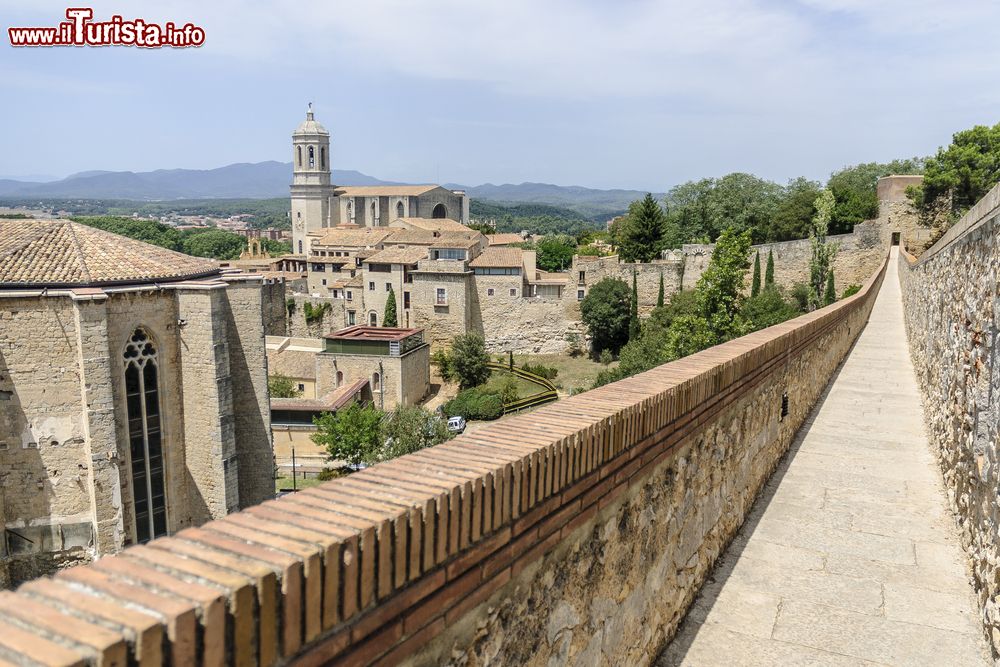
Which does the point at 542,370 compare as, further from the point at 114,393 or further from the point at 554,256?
the point at 114,393

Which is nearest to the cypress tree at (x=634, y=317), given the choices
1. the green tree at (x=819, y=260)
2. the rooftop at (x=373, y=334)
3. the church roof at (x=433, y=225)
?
the green tree at (x=819, y=260)

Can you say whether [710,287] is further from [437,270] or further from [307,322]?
[307,322]

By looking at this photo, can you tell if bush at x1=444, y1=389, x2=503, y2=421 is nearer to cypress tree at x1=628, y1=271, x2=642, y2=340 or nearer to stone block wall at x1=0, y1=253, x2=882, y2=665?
cypress tree at x1=628, y1=271, x2=642, y2=340

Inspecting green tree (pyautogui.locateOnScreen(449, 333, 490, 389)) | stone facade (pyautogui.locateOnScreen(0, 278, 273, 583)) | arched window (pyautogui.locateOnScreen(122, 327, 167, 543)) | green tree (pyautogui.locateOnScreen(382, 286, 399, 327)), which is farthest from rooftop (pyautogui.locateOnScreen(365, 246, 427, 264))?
arched window (pyautogui.locateOnScreen(122, 327, 167, 543))

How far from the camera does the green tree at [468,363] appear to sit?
148 ft

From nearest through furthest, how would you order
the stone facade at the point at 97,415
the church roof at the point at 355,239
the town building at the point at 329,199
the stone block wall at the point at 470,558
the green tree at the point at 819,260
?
the stone block wall at the point at 470,558, the stone facade at the point at 97,415, the green tree at the point at 819,260, the church roof at the point at 355,239, the town building at the point at 329,199

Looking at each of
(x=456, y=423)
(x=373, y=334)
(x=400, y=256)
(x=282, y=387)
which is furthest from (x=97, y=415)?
(x=400, y=256)

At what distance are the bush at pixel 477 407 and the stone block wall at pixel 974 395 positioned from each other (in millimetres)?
29799

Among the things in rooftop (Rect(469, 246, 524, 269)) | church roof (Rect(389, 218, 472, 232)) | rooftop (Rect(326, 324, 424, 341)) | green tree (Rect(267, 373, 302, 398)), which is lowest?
green tree (Rect(267, 373, 302, 398))

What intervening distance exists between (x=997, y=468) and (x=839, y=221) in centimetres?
5266

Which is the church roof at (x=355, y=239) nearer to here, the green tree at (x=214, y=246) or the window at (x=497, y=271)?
the window at (x=497, y=271)

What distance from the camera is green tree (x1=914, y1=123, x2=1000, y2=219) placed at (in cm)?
3800

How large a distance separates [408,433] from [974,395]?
25298 millimetres

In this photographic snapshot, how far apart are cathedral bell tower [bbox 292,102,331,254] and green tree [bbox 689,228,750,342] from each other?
73814 mm
